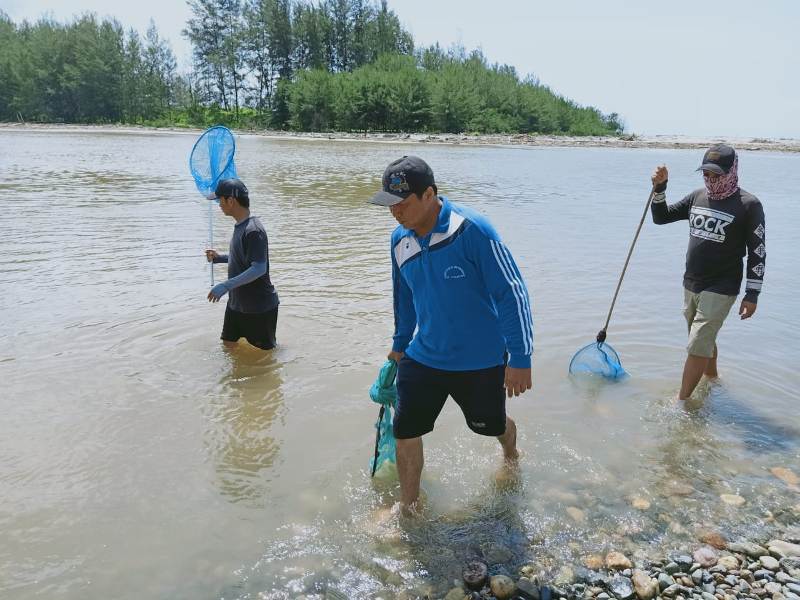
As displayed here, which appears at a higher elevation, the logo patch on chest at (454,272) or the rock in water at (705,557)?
the logo patch on chest at (454,272)

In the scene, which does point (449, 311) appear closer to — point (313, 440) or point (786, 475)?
point (313, 440)

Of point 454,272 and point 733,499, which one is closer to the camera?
point 454,272

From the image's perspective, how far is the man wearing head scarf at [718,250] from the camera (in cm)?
480

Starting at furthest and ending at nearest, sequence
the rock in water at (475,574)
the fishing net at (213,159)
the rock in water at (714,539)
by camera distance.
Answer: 1. the fishing net at (213,159)
2. the rock in water at (714,539)
3. the rock in water at (475,574)

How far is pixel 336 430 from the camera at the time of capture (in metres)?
4.90

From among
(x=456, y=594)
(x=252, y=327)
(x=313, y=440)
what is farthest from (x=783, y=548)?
(x=252, y=327)

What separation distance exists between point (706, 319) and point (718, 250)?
568 mm

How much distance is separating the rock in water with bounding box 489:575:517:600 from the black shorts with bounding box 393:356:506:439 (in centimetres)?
79

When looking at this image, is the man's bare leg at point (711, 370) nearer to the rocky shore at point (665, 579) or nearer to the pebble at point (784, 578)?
the rocky shore at point (665, 579)


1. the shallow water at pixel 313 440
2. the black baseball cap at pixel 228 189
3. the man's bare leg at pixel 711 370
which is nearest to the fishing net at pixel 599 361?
the shallow water at pixel 313 440

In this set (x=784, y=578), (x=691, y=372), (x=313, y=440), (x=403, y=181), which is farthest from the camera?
(x=691, y=372)

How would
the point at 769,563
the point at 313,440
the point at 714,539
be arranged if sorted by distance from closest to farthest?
the point at 769,563
the point at 714,539
the point at 313,440

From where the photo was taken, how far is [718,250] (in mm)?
4926

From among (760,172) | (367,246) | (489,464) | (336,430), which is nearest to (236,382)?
(336,430)
